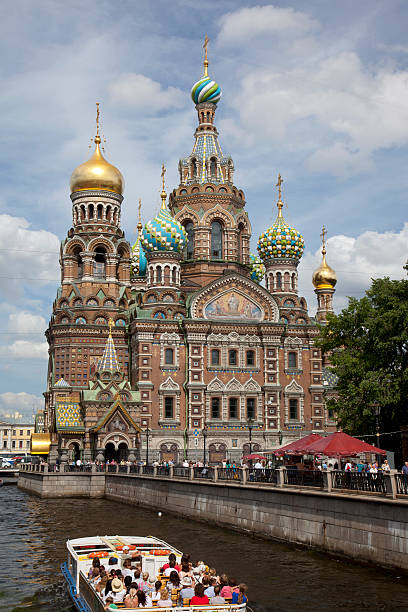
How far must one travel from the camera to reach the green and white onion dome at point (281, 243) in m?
62.0

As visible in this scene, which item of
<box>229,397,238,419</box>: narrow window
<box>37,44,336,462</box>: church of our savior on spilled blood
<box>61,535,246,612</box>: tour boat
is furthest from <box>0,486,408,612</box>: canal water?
<box>229,397,238,419</box>: narrow window

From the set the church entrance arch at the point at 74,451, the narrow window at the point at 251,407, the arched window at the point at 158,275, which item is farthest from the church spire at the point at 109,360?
the narrow window at the point at 251,407

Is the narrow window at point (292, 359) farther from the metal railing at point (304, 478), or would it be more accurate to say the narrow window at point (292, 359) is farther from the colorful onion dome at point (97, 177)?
the metal railing at point (304, 478)

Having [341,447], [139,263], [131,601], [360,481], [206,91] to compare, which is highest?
[206,91]

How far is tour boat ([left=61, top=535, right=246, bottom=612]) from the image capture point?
54.6ft

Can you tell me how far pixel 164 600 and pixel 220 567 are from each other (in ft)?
26.2

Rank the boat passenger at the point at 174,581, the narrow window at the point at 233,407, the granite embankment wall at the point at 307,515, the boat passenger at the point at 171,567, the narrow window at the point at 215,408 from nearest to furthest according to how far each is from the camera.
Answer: the boat passenger at the point at 174,581
the boat passenger at the point at 171,567
the granite embankment wall at the point at 307,515
the narrow window at the point at 215,408
the narrow window at the point at 233,407

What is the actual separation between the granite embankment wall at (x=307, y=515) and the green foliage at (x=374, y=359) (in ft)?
33.6

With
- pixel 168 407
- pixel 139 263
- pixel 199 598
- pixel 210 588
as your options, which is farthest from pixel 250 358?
pixel 199 598

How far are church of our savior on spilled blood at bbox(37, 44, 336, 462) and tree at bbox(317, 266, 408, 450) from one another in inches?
627

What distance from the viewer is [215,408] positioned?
56281 mm

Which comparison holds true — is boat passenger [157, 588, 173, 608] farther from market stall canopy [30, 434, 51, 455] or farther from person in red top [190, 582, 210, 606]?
market stall canopy [30, 434, 51, 455]

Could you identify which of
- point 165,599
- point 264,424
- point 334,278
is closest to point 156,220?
point 264,424

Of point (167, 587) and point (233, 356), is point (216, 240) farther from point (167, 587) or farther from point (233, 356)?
point (167, 587)
